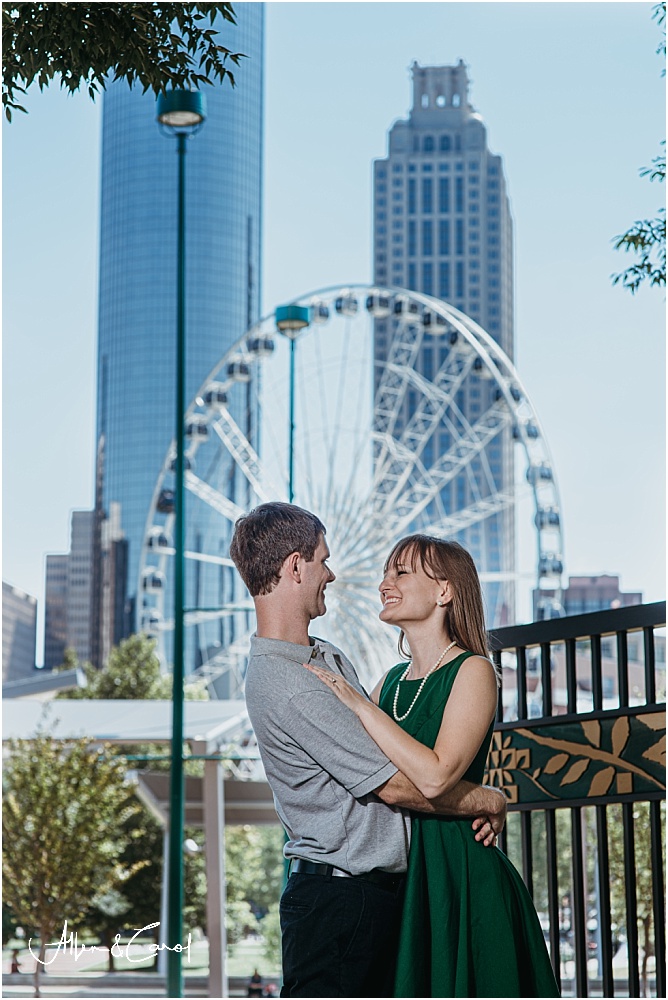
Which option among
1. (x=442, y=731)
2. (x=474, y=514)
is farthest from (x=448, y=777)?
(x=474, y=514)

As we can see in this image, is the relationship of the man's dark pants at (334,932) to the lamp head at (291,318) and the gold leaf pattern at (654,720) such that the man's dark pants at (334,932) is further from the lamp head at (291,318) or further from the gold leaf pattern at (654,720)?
the lamp head at (291,318)

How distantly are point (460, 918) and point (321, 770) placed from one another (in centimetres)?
47

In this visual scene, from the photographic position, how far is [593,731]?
4.07 meters

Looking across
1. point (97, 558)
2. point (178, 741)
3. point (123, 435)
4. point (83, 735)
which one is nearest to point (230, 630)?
point (97, 558)

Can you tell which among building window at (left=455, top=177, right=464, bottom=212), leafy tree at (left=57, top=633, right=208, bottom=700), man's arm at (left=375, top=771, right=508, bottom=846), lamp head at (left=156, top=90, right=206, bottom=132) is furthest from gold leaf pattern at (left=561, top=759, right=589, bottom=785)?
building window at (left=455, top=177, right=464, bottom=212)

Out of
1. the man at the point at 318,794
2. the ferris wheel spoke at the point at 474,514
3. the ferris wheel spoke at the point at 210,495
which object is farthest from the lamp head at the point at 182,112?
the ferris wheel spoke at the point at 474,514

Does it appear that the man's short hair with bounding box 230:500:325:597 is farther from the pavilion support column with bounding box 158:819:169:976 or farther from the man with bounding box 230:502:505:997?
the pavilion support column with bounding box 158:819:169:976

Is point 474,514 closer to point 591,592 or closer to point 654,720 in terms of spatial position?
point 654,720

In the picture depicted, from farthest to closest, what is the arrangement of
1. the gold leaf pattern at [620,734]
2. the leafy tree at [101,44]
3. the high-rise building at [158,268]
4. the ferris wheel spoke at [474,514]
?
the high-rise building at [158,268]
the ferris wheel spoke at [474,514]
the leafy tree at [101,44]
the gold leaf pattern at [620,734]

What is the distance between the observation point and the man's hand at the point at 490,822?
2.85 m

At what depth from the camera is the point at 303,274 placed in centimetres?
10438

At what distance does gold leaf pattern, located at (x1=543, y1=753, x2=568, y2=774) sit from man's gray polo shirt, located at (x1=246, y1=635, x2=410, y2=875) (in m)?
1.51

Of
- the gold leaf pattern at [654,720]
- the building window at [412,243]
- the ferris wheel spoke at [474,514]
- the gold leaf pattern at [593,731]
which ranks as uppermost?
the building window at [412,243]

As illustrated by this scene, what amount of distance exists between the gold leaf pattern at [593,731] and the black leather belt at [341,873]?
1.43 m
